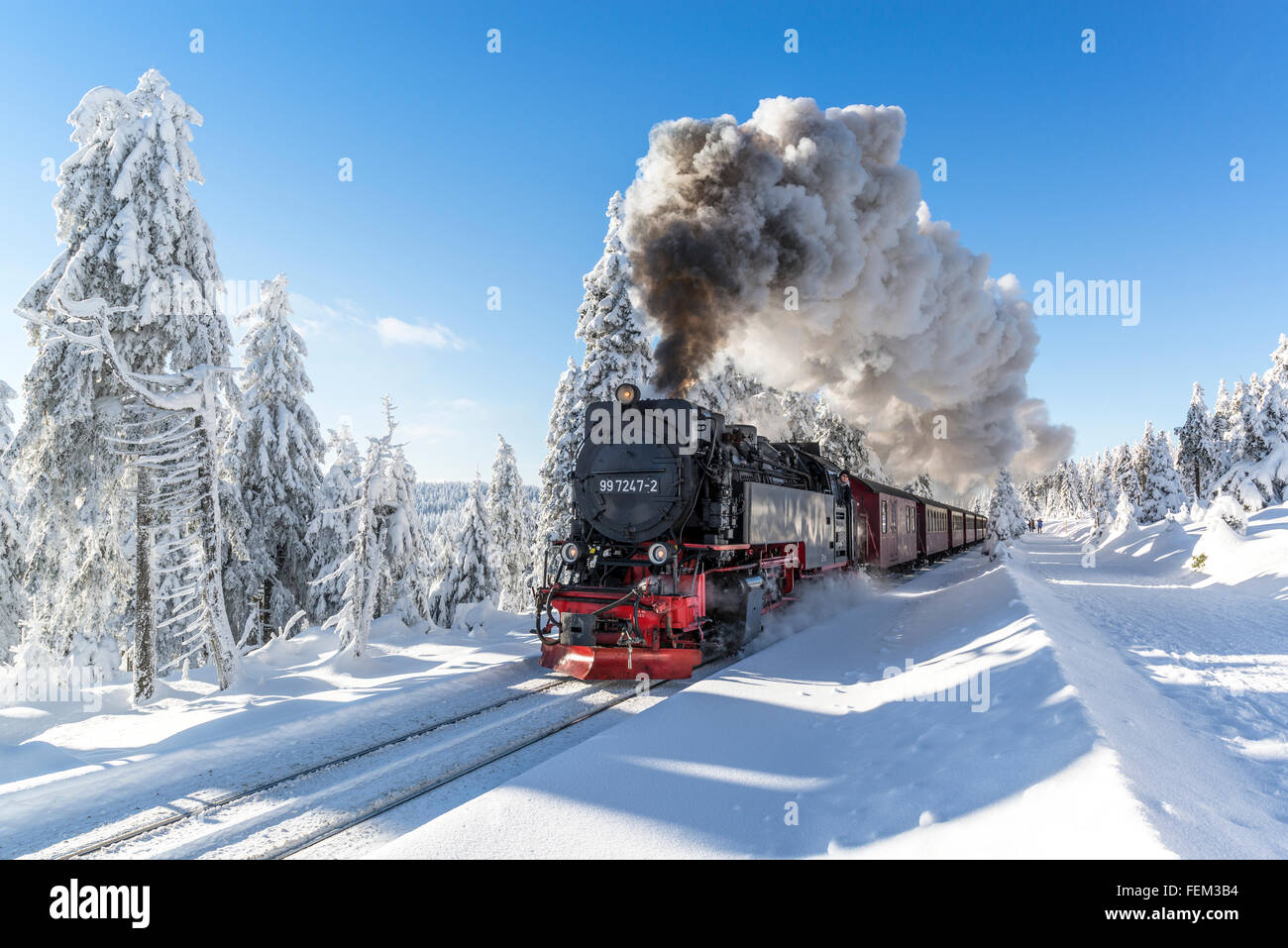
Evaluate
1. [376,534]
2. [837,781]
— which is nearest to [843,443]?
[376,534]

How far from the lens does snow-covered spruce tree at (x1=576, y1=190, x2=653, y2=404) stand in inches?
715

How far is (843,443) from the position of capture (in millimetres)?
33875

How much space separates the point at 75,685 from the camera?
1315cm

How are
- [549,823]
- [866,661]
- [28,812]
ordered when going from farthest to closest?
[866,661], [28,812], [549,823]

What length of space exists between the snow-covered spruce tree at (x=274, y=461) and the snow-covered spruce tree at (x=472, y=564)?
6.55m

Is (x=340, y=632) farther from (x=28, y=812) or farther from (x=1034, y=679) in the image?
(x=1034, y=679)

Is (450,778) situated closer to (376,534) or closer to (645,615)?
(645,615)

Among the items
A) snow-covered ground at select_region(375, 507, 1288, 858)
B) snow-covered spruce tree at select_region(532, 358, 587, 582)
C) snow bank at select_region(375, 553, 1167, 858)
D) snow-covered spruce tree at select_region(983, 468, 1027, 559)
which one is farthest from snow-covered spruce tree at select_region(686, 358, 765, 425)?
snow-covered spruce tree at select_region(983, 468, 1027, 559)

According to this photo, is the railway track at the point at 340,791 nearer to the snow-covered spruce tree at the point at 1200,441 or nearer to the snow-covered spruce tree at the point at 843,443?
the snow-covered spruce tree at the point at 843,443

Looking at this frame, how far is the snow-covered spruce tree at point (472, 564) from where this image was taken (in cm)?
2458

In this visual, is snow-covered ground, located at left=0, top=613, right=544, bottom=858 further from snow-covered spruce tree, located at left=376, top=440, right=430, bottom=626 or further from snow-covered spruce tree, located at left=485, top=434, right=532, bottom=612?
snow-covered spruce tree, located at left=485, top=434, right=532, bottom=612
